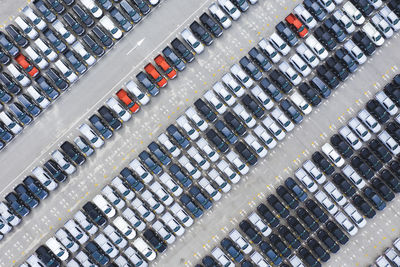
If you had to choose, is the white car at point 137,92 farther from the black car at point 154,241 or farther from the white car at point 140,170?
the black car at point 154,241

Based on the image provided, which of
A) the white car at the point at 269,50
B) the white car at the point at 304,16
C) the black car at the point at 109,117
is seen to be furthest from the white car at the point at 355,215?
the black car at the point at 109,117

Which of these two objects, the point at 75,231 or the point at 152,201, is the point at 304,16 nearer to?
the point at 152,201

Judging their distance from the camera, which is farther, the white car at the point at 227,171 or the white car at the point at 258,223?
the white car at the point at 227,171

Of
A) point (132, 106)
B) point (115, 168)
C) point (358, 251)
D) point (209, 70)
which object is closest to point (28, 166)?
point (115, 168)

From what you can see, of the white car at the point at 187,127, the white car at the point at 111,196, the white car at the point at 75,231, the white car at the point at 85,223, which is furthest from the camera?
the white car at the point at 187,127

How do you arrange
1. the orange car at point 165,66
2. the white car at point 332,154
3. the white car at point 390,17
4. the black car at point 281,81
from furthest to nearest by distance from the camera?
the white car at point 390,17
the black car at point 281,81
the white car at point 332,154
the orange car at point 165,66

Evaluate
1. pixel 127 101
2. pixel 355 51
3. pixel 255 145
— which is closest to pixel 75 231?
pixel 127 101
